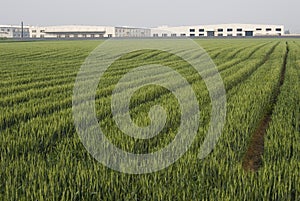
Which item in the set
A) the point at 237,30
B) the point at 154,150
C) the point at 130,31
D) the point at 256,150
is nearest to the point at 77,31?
the point at 130,31

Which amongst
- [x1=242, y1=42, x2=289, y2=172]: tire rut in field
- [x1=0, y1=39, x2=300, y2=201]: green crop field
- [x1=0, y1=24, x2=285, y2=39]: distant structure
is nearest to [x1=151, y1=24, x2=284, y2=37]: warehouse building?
[x1=0, y1=24, x2=285, y2=39]: distant structure

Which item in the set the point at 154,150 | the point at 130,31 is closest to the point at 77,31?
the point at 130,31

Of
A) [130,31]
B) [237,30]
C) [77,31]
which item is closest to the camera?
[77,31]

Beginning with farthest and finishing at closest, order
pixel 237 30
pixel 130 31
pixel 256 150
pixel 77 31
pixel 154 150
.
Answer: pixel 130 31
pixel 237 30
pixel 77 31
pixel 256 150
pixel 154 150

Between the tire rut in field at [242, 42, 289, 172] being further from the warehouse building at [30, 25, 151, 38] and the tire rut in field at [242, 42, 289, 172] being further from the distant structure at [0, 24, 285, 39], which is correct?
the warehouse building at [30, 25, 151, 38]

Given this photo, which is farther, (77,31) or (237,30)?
(237,30)

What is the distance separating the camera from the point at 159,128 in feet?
20.9

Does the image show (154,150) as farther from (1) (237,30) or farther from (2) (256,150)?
(1) (237,30)

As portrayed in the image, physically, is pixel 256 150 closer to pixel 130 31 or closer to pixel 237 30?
pixel 237 30

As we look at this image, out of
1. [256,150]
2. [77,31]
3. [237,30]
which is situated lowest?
[256,150]

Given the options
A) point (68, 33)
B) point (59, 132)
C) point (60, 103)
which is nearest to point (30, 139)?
point (59, 132)

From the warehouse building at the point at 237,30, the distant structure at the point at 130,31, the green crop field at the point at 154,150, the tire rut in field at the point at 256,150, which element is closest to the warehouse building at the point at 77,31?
the distant structure at the point at 130,31

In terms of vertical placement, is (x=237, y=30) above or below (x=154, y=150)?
above

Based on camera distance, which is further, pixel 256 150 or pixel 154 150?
pixel 256 150
